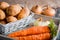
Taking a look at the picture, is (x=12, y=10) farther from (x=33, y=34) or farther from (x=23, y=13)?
(x=33, y=34)

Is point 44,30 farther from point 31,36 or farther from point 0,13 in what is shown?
point 0,13

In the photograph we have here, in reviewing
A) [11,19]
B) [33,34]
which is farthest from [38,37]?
[11,19]

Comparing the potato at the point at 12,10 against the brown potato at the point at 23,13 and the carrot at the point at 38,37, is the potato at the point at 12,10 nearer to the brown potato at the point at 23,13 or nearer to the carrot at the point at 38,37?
the brown potato at the point at 23,13

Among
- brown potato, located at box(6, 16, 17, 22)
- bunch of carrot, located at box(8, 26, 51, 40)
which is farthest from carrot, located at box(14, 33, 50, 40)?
brown potato, located at box(6, 16, 17, 22)

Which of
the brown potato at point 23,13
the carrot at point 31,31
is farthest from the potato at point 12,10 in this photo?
the carrot at point 31,31

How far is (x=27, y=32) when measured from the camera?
855 millimetres

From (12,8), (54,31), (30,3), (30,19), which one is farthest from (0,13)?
(30,3)

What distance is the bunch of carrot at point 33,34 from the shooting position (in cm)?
82

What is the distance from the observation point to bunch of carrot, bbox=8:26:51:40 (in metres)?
0.82

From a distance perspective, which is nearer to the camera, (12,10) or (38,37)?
(38,37)

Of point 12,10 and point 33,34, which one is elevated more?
point 12,10

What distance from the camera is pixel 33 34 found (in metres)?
0.86

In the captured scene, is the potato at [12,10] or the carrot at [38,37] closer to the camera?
the carrot at [38,37]

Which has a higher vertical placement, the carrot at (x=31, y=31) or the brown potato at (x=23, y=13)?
the brown potato at (x=23, y=13)
